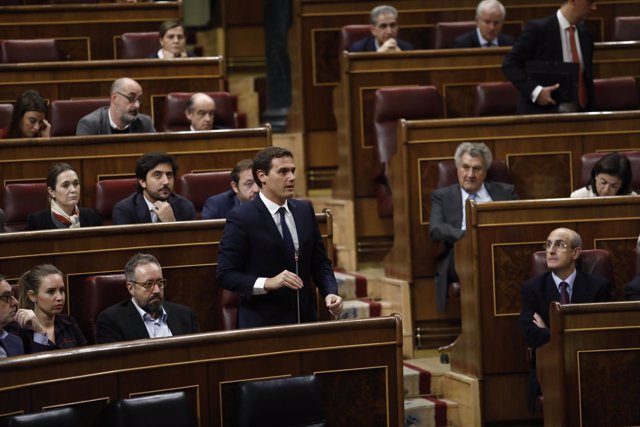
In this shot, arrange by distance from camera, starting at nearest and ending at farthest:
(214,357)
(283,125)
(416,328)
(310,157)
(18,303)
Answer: (214,357)
(18,303)
(416,328)
(310,157)
(283,125)

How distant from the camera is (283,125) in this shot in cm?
417

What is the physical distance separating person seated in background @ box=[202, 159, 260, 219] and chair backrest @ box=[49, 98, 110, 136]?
607 millimetres

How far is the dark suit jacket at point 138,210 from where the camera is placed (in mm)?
2791

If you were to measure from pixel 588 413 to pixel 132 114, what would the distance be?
137 cm

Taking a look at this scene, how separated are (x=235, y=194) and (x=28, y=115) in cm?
62

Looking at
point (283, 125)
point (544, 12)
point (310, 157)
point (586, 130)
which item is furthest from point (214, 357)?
point (544, 12)

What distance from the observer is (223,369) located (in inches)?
85.3

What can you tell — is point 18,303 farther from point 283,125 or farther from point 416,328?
point 283,125

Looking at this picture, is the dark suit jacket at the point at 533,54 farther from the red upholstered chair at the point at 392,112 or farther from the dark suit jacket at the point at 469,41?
the dark suit jacket at the point at 469,41

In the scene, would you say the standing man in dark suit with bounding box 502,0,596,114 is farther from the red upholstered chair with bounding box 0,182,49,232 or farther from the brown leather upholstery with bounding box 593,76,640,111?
the red upholstered chair with bounding box 0,182,49,232

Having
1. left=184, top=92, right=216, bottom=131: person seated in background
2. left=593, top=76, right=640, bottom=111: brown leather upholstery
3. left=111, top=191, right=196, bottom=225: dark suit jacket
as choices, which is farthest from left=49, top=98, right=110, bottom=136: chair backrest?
left=593, top=76, right=640, bottom=111: brown leather upholstery

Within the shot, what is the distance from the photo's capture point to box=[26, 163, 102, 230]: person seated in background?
2.74 metres

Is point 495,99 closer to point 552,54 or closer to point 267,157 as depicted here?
point 552,54

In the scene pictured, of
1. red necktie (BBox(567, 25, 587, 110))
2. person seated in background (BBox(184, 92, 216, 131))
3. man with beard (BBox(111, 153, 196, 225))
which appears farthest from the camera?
red necktie (BBox(567, 25, 587, 110))
